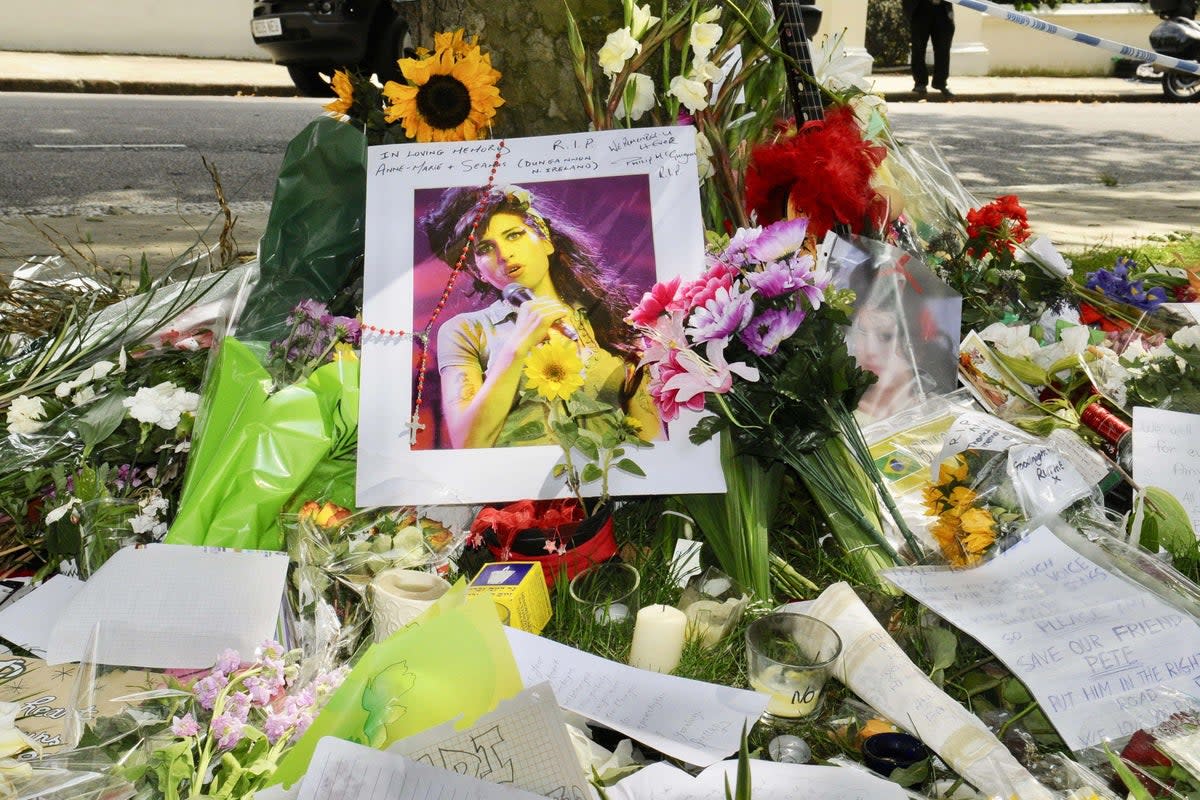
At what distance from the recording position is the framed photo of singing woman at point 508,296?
82.5 inches

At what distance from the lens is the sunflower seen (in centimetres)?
232

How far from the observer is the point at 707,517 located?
2.04 m

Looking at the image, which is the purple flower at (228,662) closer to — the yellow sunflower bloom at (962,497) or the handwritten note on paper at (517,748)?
the handwritten note on paper at (517,748)

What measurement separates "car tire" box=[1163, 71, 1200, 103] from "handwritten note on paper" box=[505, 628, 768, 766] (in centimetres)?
1332

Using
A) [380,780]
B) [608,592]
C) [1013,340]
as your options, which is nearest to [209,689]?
[380,780]

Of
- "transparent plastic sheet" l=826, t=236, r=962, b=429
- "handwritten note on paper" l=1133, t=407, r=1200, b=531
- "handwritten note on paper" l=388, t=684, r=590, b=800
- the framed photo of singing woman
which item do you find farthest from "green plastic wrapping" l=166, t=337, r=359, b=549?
"handwritten note on paper" l=1133, t=407, r=1200, b=531

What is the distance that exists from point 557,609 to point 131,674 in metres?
0.69

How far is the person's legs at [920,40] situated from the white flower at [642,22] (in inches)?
411

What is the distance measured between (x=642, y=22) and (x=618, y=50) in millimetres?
94

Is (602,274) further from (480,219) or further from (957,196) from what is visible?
(957,196)

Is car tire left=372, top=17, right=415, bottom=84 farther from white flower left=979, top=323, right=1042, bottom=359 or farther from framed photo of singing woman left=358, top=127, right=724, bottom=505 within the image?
white flower left=979, top=323, right=1042, bottom=359

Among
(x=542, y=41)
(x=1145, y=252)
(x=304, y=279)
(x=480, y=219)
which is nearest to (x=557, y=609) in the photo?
(x=480, y=219)

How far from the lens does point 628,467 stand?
2.02m

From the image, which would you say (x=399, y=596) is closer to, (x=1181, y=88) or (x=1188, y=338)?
(x=1188, y=338)
